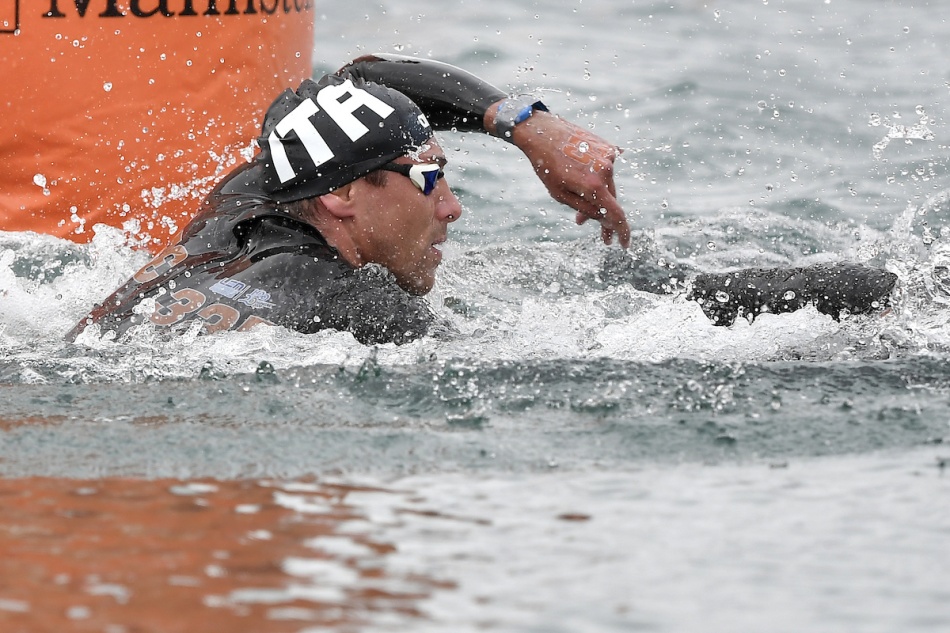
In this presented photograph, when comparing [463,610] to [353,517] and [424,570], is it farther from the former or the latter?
[353,517]

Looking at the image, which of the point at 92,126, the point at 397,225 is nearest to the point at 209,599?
the point at 397,225

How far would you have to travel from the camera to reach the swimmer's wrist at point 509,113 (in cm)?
474

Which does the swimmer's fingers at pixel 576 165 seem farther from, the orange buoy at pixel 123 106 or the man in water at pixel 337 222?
the orange buoy at pixel 123 106

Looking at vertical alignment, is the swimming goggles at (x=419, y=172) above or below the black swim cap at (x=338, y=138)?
below

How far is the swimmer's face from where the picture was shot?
4359 mm

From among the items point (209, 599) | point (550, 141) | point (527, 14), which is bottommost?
point (209, 599)

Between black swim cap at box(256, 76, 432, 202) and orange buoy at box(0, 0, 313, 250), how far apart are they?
1.34 meters

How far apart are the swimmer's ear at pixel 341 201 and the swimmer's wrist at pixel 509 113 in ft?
2.27

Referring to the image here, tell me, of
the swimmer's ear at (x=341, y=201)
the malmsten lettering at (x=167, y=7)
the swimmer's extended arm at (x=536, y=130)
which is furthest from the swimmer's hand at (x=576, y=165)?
the malmsten lettering at (x=167, y=7)

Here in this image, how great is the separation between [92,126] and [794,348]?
3047mm

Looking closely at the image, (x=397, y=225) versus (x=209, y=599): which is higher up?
(x=397, y=225)

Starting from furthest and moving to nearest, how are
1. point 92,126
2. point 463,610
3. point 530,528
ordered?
point 92,126 → point 530,528 → point 463,610

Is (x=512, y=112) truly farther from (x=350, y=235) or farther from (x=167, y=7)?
(x=167, y=7)

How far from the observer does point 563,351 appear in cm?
396
